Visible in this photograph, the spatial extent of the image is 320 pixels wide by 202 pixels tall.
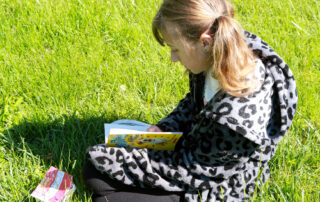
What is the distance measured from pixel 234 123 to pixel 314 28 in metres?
2.22

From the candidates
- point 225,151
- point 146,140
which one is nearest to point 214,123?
point 225,151

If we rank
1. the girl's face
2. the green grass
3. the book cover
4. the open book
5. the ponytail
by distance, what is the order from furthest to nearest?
the green grass, the book cover, the open book, the girl's face, the ponytail

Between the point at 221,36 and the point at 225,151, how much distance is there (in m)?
0.54

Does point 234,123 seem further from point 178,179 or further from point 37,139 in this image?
point 37,139

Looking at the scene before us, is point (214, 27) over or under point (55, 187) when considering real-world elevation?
over

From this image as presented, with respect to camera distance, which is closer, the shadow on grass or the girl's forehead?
the girl's forehead

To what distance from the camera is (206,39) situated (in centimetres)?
171

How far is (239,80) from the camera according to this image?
167 cm

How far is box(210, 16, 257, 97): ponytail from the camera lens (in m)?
1.63

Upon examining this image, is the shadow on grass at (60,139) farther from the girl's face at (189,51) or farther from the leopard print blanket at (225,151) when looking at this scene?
the girl's face at (189,51)

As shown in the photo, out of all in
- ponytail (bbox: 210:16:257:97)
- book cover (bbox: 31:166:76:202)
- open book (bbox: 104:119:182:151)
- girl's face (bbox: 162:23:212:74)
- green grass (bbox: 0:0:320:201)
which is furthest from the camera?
green grass (bbox: 0:0:320:201)

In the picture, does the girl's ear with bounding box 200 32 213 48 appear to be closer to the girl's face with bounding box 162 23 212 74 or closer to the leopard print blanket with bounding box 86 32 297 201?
the girl's face with bounding box 162 23 212 74

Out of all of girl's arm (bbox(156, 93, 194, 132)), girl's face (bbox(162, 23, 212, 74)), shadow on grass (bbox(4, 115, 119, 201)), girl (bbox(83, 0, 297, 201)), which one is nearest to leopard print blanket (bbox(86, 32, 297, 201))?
girl (bbox(83, 0, 297, 201))

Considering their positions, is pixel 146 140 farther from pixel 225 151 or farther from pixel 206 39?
pixel 206 39
